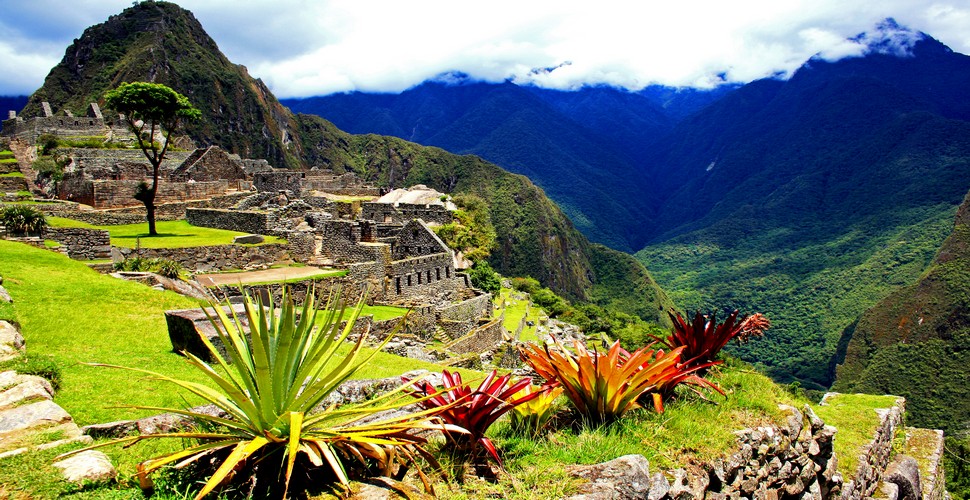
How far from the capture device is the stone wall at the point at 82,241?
1402 cm

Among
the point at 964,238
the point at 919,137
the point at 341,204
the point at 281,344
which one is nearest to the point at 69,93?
the point at 341,204

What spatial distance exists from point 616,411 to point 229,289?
11594mm

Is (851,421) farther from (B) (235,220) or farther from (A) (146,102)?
(A) (146,102)

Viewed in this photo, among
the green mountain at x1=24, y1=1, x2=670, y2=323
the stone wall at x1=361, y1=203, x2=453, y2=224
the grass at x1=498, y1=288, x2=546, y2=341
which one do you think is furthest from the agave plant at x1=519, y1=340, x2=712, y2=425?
the green mountain at x1=24, y1=1, x2=670, y2=323

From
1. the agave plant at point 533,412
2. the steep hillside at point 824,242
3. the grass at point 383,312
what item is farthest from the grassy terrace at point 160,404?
the steep hillside at point 824,242

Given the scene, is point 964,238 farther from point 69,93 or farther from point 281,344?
point 69,93

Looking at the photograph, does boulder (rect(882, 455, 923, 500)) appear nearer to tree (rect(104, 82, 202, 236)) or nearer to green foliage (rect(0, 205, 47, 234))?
green foliage (rect(0, 205, 47, 234))

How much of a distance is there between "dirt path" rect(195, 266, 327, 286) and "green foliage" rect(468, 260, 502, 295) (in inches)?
455

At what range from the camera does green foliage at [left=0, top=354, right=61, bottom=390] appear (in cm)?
521

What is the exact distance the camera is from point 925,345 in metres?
66.9

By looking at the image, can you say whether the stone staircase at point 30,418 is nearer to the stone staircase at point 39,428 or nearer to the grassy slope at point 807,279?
the stone staircase at point 39,428

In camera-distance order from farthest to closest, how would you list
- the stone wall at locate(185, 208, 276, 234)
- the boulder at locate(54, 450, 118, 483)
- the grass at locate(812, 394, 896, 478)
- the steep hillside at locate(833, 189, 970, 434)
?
1. the steep hillside at locate(833, 189, 970, 434)
2. the stone wall at locate(185, 208, 276, 234)
3. the grass at locate(812, 394, 896, 478)
4. the boulder at locate(54, 450, 118, 483)

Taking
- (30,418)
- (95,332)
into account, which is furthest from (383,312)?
(30,418)

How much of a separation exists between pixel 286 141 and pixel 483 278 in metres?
141
